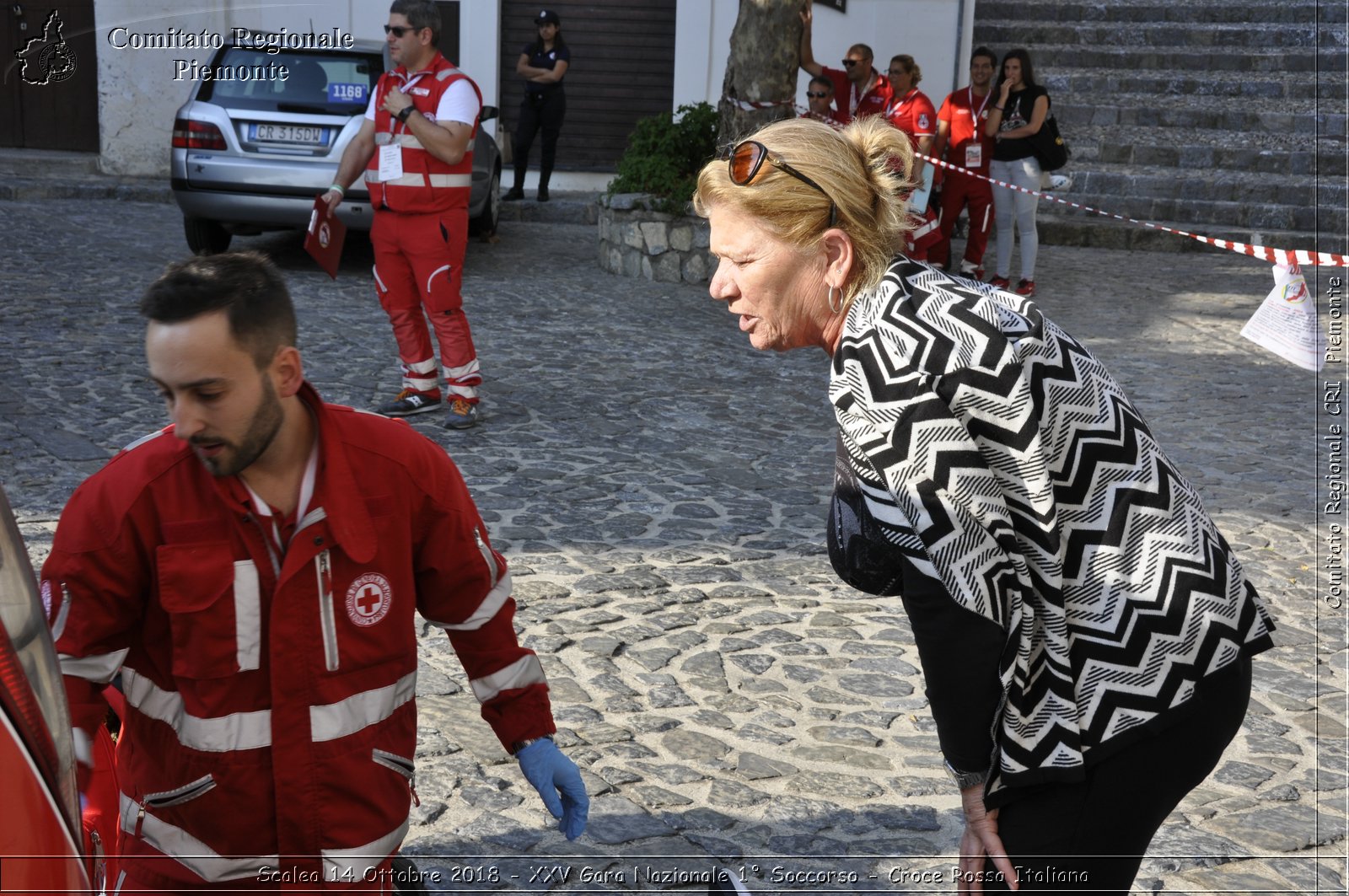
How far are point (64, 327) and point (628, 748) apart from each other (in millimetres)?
6454

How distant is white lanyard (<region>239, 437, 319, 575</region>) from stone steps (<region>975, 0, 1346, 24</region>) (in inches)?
742

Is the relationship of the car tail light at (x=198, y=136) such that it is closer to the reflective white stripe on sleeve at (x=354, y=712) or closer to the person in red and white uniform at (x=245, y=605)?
the person in red and white uniform at (x=245, y=605)

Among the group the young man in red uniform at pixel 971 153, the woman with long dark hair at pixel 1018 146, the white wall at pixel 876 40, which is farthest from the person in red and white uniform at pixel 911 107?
the white wall at pixel 876 40

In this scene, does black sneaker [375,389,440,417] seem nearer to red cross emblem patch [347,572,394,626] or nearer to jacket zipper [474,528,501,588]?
jacket zipper [474,528,501,588]

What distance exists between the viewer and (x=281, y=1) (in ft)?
58.1

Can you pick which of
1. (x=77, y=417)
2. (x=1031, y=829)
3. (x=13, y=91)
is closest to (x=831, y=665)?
(x=1031, y=829)

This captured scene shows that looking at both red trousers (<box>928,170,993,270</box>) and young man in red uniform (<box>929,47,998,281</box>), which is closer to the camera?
young man in red uniform (<box>929,47,998,281</box>)

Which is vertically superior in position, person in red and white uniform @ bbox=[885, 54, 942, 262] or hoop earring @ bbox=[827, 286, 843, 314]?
person in red and white uniform @ bbox=[885, 54, 942, 262]

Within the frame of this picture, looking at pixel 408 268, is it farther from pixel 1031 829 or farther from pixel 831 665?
pixel 1031 829

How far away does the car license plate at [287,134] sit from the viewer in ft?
36.4

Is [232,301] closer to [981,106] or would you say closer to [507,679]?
[507,679]

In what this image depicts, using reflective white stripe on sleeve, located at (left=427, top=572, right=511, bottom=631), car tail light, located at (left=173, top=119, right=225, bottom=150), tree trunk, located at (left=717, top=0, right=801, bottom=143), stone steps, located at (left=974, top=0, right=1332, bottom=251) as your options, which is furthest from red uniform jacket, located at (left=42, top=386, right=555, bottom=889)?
stone steps, located at (left=974, top=0, right=1332, bottom=251)

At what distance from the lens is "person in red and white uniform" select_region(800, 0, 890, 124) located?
12.6m

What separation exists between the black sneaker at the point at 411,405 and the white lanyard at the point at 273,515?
5.23 m
